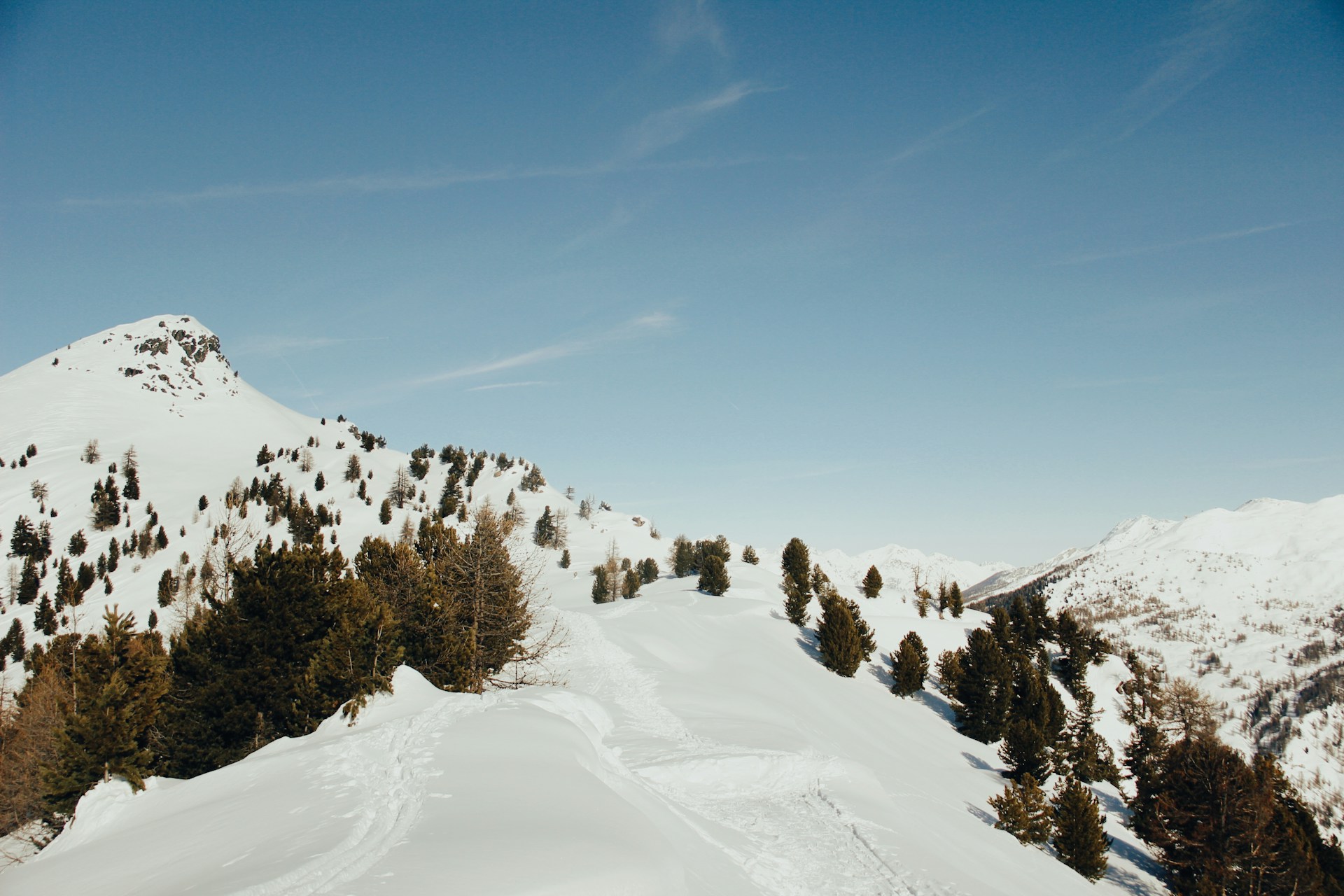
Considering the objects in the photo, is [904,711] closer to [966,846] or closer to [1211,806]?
[1211,806]

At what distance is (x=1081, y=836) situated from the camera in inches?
811

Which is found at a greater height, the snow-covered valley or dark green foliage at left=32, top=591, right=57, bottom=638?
the snow-covered valley

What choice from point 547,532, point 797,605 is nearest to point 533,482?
point 547,532

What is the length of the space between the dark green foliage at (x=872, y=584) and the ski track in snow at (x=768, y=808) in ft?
166

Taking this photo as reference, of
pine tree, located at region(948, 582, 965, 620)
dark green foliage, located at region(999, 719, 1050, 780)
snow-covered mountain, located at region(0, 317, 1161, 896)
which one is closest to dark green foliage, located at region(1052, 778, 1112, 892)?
snow-covered mountain, located at region(0, 317, 1161, 896)

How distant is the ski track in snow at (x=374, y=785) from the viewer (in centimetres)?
687

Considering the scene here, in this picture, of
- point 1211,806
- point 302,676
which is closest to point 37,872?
point 302,676

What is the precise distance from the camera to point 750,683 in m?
34.3

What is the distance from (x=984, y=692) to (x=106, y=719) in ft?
146

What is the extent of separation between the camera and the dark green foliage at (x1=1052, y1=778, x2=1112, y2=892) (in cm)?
2030

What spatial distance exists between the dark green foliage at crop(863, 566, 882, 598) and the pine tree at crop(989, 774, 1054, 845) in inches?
1888

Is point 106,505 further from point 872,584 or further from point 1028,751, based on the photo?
point 1028,751

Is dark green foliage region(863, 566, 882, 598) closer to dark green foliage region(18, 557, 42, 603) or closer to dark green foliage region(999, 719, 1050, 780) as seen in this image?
dark green foliage region(999, 719, 1050, 780)

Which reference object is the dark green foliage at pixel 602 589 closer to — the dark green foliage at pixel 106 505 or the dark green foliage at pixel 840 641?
the dark green foliage at pixel 840 641
